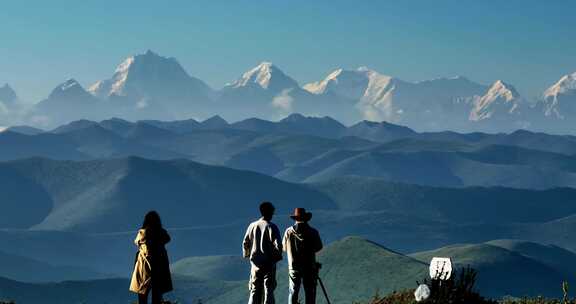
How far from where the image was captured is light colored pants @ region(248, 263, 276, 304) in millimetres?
27453

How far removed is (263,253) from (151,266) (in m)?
3.70

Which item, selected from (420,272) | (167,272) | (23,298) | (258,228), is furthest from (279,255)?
(23,298)

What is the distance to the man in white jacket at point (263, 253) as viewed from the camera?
27.1m

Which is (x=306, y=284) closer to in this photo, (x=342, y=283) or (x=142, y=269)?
(x=142, y=269)

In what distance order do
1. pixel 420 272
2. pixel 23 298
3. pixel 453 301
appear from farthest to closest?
pixel 23 298 → pixel 420 272 → pixel 453 301

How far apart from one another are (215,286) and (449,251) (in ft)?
138

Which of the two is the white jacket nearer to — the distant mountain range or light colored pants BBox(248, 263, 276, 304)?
light colored pants BBox(248, 263, 276, 304)

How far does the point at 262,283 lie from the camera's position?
90.7ft

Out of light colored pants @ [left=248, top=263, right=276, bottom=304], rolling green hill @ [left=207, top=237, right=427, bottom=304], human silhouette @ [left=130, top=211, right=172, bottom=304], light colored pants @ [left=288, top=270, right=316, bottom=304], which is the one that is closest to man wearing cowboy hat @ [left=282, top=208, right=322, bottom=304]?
light colored pants @ [left=288, top=270, right=316, bottom=304]

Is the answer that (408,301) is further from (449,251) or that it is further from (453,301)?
(449,251)

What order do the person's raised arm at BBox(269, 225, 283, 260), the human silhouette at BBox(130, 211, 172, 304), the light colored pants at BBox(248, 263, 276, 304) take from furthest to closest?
1. the light colored pants at BBox(248, 263, 276, 304)
2. the person's raised arm at BBox(269, 225, 283, 260)
3. the human silhouette at BBox(130, 211, 172, 304)

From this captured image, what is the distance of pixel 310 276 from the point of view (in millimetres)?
28094

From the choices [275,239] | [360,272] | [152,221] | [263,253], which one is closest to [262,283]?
[263,253]

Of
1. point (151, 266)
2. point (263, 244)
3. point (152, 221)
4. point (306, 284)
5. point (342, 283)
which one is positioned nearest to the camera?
point (152, 221)
